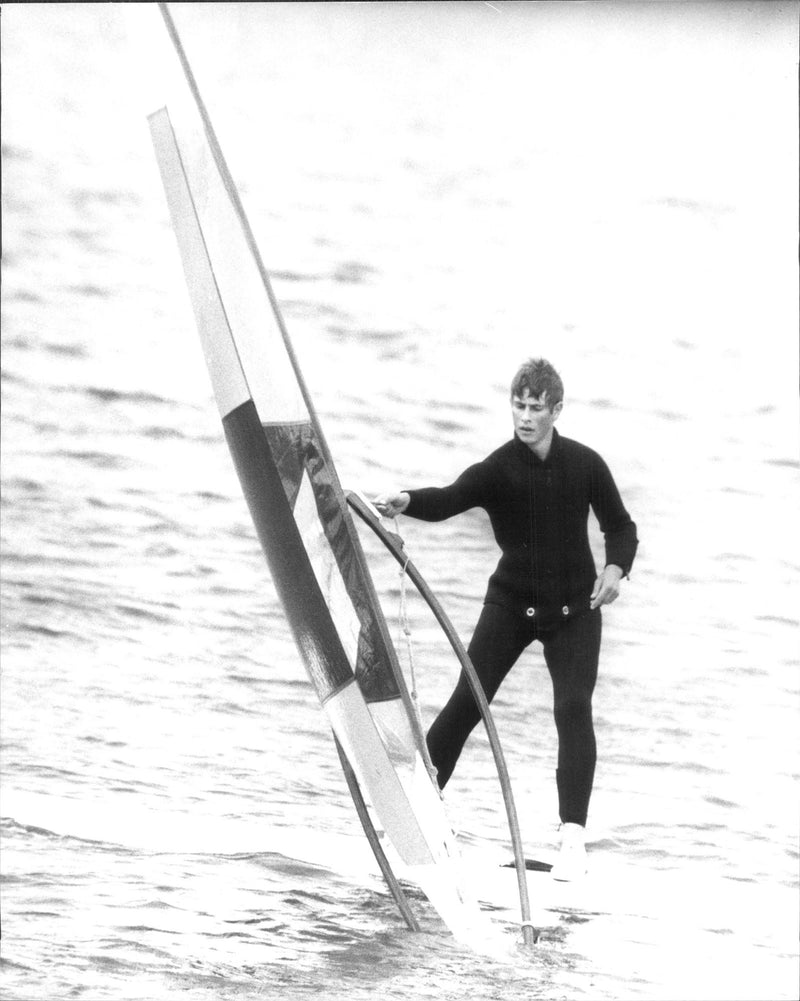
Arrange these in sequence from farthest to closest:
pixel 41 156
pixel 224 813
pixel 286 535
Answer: pixel 41 156, pixel 224 813, pixel 286 535

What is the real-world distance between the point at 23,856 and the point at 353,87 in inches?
43.6

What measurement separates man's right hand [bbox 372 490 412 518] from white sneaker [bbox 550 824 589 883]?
41cm

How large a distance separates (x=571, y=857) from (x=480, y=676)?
0.76 ft

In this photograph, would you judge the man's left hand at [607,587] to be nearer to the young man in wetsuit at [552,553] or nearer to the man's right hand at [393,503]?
the young man in wetsuit at [552,553]

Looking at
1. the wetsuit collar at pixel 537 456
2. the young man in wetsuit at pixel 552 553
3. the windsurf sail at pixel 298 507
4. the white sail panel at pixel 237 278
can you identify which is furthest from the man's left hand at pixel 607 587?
the white sail panel at pixel 237 278

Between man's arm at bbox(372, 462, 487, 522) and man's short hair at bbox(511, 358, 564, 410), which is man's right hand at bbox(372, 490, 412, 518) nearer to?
man's arm at bbox(372, 462, 487, 522)

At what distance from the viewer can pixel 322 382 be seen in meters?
2.02

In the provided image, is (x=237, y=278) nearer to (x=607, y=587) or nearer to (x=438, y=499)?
(x=438, y=499)

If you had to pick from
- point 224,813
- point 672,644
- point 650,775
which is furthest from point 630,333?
point 224,813

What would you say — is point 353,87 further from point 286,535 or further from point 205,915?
point 205,915

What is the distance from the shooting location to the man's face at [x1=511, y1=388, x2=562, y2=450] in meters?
1.70

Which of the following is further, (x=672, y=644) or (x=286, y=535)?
(x=672, y=644)

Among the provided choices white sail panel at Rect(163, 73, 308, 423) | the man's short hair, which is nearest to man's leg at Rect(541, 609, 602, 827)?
the man's short hair

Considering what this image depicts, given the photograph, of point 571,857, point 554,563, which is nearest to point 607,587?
point 554,563
